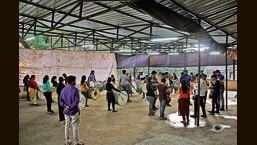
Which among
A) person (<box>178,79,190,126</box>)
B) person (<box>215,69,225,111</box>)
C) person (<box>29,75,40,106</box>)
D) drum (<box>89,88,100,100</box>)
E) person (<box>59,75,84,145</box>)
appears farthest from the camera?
drum (<box>89,88,100,100</box>)

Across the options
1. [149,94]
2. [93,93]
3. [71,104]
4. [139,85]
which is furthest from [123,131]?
[139,85]

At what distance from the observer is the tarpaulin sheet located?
12.8 metres

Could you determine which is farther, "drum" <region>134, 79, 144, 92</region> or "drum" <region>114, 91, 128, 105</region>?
"drum" <region>134, 79, 144, 92</region>

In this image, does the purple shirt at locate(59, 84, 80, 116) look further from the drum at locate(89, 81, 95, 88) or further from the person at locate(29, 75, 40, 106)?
the drum at locate(89, 81, 95, 88)

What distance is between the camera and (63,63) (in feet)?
47.0

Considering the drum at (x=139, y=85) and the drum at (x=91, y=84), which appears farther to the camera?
the drum at (x=139, y=85)

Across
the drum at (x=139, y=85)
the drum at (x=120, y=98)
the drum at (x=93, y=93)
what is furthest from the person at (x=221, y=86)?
the drum at (x=93, y=93)

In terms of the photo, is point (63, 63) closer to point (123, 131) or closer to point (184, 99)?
point (123, 131)

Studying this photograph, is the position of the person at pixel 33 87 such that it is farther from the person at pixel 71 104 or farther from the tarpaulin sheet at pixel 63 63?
the person at pixel 71 104

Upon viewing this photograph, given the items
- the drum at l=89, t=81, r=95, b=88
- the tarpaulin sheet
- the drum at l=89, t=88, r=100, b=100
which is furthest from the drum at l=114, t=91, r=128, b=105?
the tarpaulin sheet

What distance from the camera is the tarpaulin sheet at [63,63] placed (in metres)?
12.8

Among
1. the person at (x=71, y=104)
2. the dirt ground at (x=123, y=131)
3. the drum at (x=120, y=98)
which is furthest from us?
the drum at (x=120, y=98)

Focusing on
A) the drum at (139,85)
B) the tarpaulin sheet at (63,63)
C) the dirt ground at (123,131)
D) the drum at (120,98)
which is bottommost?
the dirt ground at (123,131)
